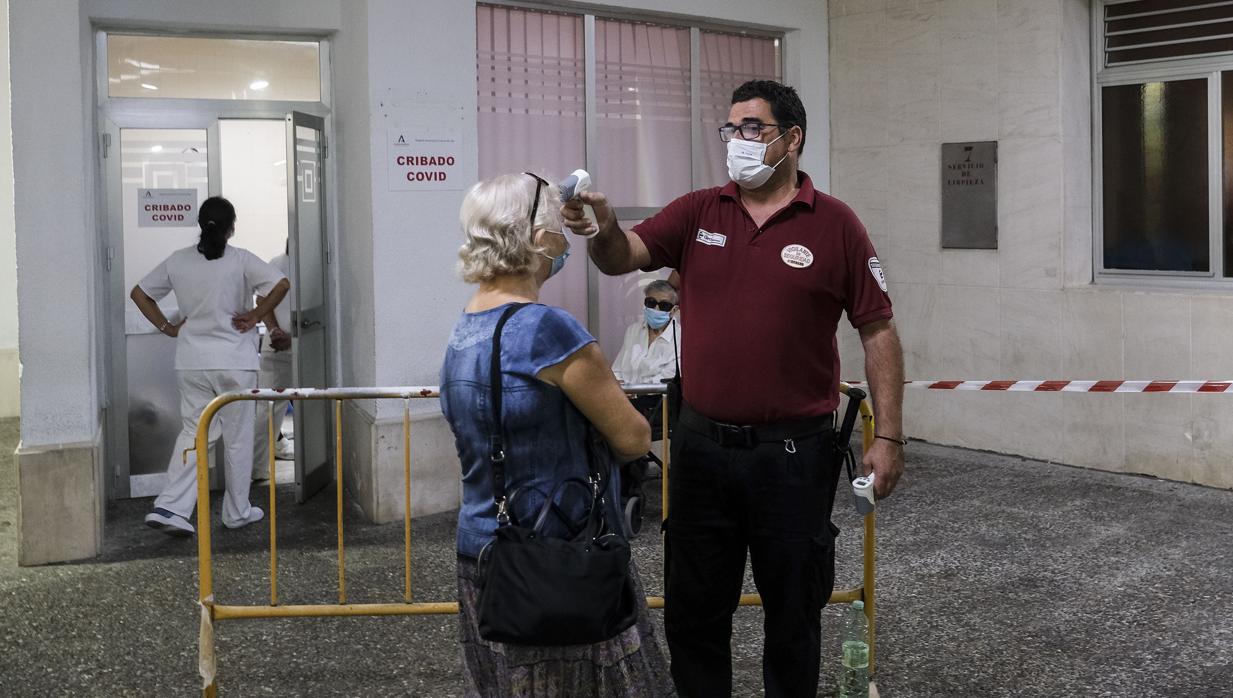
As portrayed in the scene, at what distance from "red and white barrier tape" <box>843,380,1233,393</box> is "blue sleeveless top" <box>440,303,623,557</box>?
4.74 meters

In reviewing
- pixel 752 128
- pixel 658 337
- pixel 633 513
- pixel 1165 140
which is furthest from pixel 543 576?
pixel 1165 140

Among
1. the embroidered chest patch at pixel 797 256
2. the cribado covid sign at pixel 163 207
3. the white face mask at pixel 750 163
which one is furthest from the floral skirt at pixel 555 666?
the cribado covid sign at pixel 163 207

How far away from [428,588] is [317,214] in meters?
2.89

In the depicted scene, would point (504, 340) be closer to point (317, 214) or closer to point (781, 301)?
point (781, 301)

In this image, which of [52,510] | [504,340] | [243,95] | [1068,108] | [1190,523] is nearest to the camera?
[504,340]

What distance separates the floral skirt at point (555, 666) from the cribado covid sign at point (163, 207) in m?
5.73

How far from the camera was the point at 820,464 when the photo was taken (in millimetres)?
3908

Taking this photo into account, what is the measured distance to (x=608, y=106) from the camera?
8.78 m

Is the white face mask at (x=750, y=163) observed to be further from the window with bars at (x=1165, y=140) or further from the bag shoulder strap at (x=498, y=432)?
the window with bars at (x=1165, y=140)

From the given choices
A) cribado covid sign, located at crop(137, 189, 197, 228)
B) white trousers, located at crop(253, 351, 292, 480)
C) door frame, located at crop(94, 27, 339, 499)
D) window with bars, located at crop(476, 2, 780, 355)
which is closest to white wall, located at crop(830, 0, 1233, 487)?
window with bars, located at crop(476, 2, 780, 355)

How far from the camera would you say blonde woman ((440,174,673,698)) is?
2.95 metres

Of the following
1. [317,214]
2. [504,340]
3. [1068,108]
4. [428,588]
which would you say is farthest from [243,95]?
[504,340]

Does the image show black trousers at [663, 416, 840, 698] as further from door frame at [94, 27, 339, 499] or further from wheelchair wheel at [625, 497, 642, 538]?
door frame at [94, 27, 339, 499]

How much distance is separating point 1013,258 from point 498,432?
22.2ft
